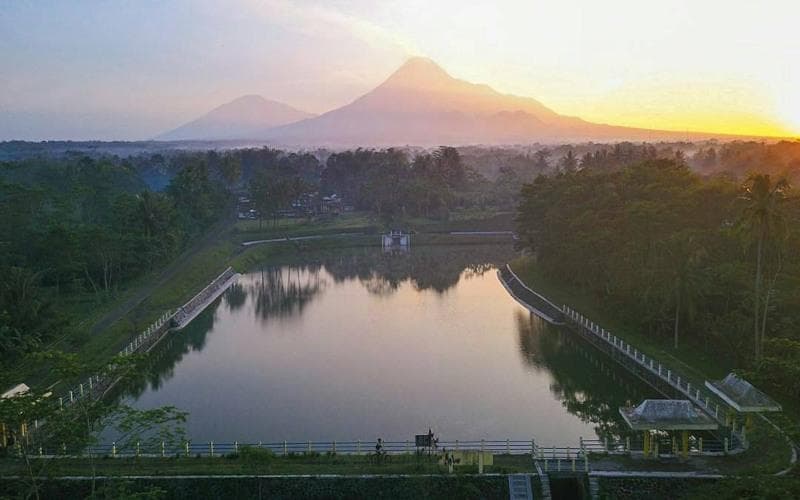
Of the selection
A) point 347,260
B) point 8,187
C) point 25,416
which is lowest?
point 347,260

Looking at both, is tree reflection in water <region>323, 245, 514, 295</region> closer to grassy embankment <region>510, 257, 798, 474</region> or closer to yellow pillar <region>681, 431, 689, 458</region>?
grassy embankment <region>510, 257, 798, 474</region>

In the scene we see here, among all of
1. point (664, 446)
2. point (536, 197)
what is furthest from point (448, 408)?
point (536, 197)

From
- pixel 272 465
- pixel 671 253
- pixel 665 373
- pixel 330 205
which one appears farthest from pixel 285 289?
pixel 330 205

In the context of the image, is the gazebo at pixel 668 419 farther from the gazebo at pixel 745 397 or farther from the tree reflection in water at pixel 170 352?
the tree reflection in water at pixel 170 352

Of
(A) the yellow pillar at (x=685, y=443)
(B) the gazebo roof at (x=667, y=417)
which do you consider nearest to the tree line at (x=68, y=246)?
(B) the gazebo roof at (x=667, y=417)

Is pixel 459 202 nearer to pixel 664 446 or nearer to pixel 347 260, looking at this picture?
pixel 347 260

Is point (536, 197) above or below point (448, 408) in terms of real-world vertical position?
above

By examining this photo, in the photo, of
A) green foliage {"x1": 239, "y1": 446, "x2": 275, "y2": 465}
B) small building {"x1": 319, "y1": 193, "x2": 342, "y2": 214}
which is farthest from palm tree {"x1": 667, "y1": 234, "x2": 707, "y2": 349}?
small building {"x1": 319, "y1": 193, "x2": 342, "y2": 214}
